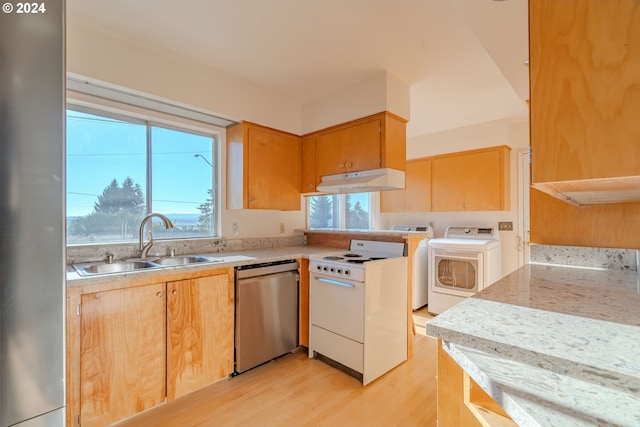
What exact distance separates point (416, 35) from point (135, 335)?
2602 mm

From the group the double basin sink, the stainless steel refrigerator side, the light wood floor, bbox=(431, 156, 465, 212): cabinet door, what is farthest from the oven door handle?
bbox=(431, 156, 465, 212): cabinet door

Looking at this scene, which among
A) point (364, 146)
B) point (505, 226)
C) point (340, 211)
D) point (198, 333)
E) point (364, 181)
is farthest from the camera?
point (340, 211)

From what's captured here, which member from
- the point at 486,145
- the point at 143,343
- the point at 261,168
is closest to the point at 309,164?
the point at 261,168

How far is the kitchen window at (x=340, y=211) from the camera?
3787 mm

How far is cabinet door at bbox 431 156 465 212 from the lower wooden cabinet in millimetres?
3054

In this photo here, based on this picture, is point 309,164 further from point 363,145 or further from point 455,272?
point 455,272

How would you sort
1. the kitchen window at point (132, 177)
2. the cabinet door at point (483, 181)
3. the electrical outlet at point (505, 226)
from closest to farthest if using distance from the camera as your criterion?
1. the kitchen window at point (132, 177)
2. the cabinet door at point (483, 181)
3. the electrical outlet at point (505, 226)

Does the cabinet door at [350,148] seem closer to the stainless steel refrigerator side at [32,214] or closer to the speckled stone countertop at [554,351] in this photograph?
the speckled stone countertop at [554,351]

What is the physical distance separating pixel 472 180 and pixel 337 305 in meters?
2.60

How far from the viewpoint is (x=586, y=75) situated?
0.71 meters

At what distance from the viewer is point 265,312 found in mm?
2264

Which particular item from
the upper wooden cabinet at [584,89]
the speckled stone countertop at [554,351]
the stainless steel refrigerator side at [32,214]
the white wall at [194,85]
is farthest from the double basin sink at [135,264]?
the upper wooden cabinet at [584,89]

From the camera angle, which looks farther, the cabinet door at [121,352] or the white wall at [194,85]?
the white wall at [194,85]

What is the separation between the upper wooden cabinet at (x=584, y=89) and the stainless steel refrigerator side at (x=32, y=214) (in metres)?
1.28
